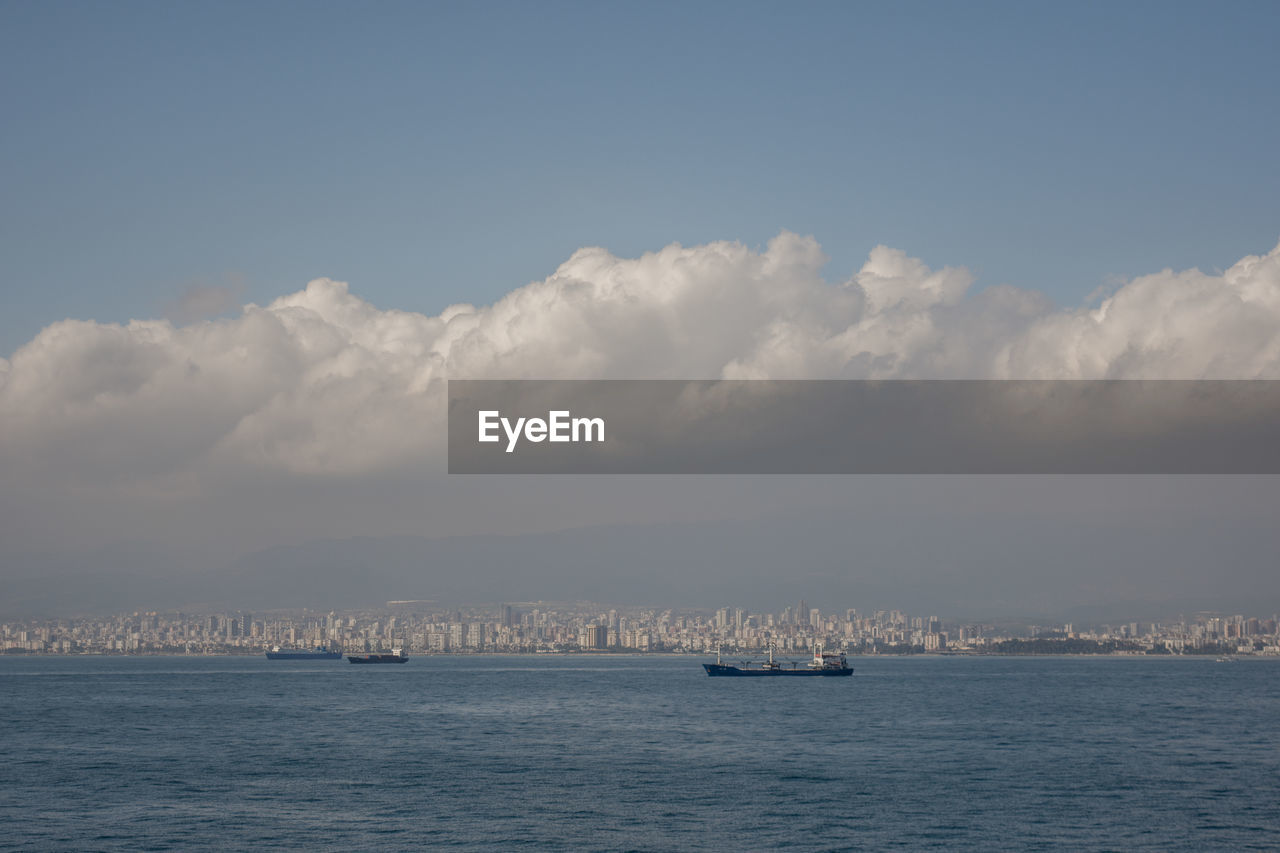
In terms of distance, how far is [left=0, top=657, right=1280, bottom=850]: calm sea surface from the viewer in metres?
61.5

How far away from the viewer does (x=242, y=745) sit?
339ft

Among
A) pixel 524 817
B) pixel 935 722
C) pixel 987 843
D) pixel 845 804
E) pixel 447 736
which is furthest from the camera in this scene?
pixel 935 722

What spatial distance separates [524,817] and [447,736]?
4854 cm

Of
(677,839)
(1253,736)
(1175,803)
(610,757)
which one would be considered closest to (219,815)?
(677,839)

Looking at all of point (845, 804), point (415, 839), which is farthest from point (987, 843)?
point (415, 839)

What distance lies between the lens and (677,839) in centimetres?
5991

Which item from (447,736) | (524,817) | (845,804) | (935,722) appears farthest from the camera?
(935,722)

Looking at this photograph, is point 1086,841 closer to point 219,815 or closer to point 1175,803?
point 1175,803

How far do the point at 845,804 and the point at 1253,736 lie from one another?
62547mm

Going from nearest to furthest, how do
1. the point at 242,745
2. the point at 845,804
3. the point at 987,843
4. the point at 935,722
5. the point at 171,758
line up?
the point at 987,843 → the point at 845,804 → the point at 171,758 → the point at 242,745 → the point at 935,722

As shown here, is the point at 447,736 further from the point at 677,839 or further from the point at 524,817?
the point at 677,839

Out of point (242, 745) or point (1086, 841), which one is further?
point (242, 745)

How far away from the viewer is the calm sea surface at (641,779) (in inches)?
2422

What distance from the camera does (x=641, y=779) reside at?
265 ft
